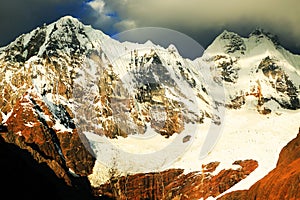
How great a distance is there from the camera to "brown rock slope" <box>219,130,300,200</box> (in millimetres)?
138625

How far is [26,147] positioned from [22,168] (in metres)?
62.9

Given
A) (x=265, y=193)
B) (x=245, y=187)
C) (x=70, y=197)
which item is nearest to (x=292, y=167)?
(x=265, y=193)

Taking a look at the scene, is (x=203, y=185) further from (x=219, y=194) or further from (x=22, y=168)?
(x=22, y=168)

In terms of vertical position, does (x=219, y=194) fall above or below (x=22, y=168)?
below

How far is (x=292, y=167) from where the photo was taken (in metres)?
153

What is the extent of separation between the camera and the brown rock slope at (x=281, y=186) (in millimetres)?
138625

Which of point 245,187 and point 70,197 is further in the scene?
point 245,187

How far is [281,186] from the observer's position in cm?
14312

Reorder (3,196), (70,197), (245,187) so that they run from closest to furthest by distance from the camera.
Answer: (3,196) < (70,197) < (245,187)

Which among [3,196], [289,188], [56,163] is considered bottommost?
[289,188]

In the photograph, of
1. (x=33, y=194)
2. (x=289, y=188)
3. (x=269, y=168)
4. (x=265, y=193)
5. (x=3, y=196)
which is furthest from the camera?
(x=269, y=168)

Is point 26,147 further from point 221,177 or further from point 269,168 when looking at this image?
point 269,168

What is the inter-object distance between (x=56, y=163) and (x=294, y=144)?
78.6 metres

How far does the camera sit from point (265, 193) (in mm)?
149750
